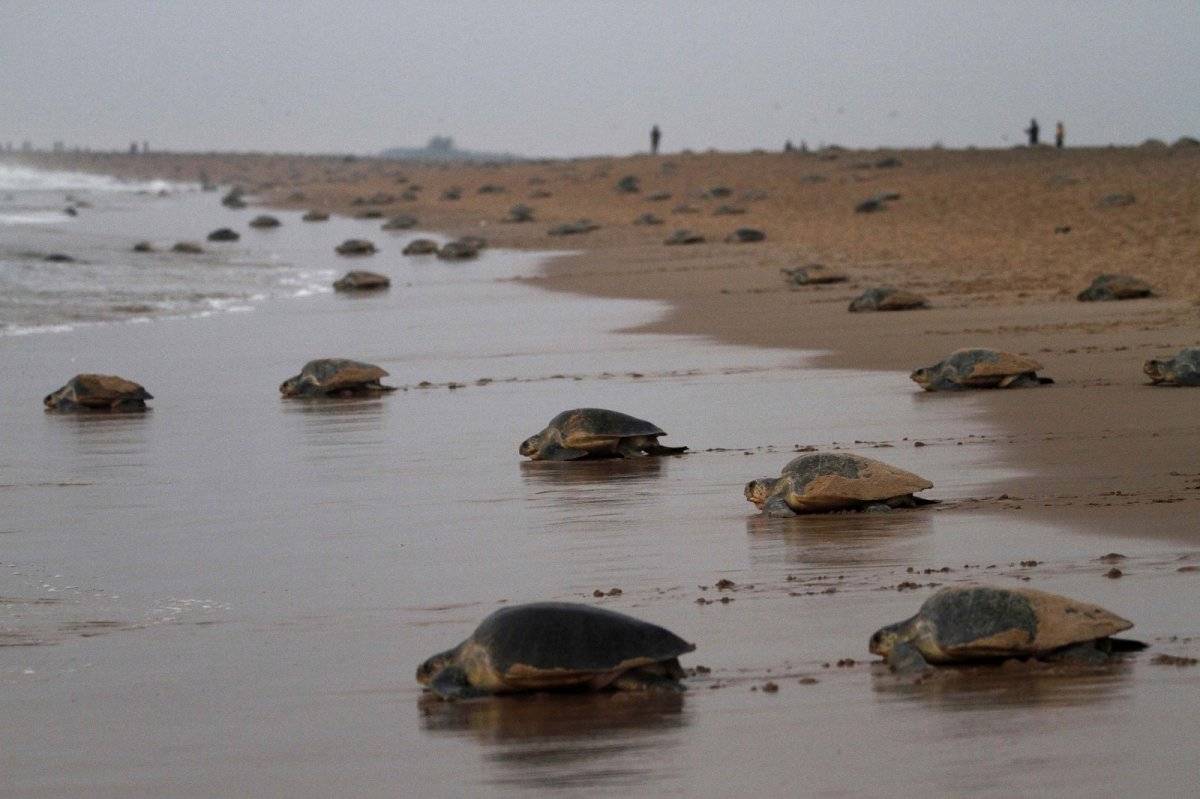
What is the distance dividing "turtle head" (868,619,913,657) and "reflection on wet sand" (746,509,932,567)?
5.01 ft

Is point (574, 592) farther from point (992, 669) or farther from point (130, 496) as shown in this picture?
point (130, 496)

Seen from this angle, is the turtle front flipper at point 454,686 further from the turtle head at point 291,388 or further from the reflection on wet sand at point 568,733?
the turtle head at point 291,388

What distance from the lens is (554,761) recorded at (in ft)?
16.3

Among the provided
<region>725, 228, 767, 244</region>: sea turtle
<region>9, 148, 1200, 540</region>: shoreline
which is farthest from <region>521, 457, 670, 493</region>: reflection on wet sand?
<region>725, 228, 767, 244</region>: sea turtle

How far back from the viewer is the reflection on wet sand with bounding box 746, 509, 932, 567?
7469 mm

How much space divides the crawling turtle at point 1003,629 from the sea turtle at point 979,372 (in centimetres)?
714

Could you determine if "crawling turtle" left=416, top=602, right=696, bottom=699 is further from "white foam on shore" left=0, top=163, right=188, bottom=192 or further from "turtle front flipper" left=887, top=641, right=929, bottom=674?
"white foam on shore" left=0, top=163, right=188, bottom=192

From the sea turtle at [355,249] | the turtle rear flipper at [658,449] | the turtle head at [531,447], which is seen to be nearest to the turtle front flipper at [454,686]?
the turtle head at [531,447]

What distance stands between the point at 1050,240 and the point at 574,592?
21976 mm

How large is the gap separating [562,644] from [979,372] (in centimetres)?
784

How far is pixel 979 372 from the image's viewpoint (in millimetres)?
12672

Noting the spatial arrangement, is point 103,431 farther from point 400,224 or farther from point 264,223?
point 264,223

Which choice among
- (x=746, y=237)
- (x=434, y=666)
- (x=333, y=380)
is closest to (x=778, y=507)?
(x=434, y=666)

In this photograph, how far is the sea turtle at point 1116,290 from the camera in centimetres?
1842
